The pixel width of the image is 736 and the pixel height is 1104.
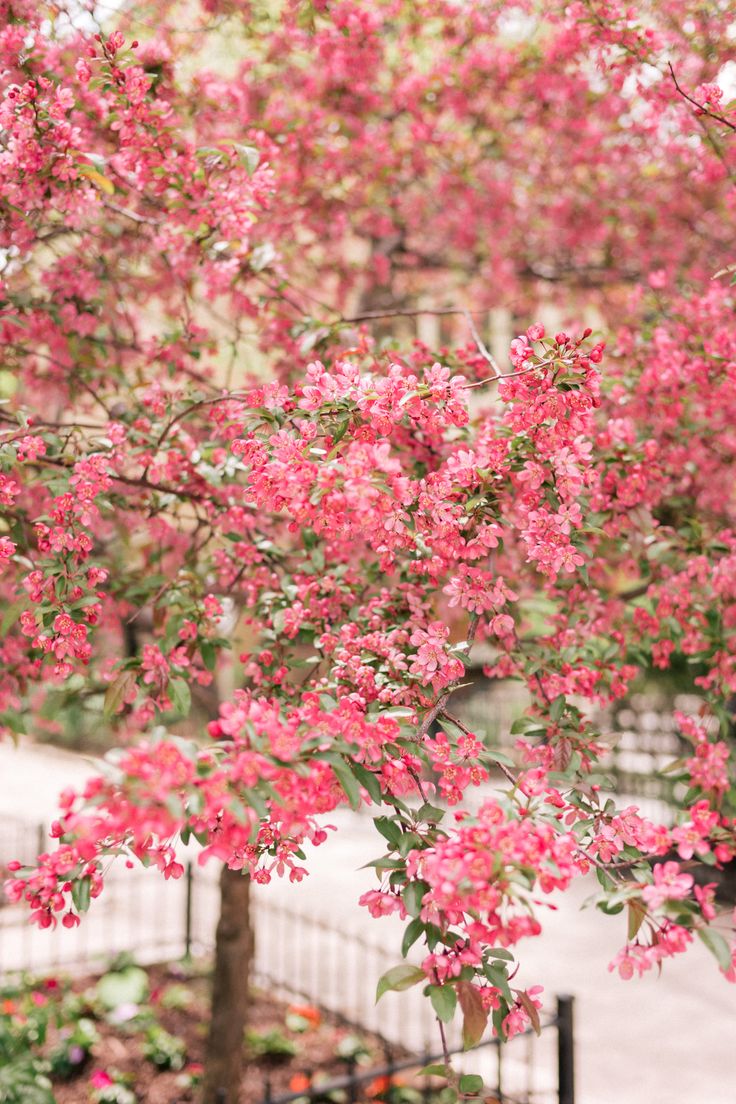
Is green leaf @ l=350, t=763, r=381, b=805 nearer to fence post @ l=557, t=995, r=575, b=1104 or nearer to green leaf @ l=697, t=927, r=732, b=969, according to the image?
green leaf @ l=697, t=927, r=732, b=969

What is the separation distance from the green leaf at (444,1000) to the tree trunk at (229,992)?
2812mm

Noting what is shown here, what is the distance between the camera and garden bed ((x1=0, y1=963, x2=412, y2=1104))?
4785 millimetres

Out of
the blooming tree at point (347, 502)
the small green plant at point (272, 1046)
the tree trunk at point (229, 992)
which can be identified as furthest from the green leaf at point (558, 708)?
the small green plant at point (272, 1046)

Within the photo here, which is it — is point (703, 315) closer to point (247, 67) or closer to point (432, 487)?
point (432, 487)

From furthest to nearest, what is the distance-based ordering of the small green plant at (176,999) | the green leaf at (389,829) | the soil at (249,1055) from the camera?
the small green plant at (176,999), the soil at (249,1055), the green leaf at (389,829)

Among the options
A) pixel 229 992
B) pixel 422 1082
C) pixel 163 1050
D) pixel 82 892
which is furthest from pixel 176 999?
pixel 82 892

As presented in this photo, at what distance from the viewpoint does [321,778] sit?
1801 mm

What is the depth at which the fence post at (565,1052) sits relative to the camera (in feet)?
11.2

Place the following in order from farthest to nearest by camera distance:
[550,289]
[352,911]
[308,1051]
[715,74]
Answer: [352,911]
[550,289]
[308,1051]
[715,74]

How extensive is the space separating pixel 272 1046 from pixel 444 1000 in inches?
164

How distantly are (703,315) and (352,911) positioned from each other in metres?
7.24

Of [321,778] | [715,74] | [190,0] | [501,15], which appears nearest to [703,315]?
[715,74]

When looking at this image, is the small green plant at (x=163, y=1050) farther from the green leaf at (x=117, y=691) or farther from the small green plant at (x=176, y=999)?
the green leaf at (x=117, y=691)

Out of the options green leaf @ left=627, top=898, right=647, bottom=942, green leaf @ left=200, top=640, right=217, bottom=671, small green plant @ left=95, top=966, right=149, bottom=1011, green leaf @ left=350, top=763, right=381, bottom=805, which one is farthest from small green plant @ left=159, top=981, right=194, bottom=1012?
green leaf @ left=627, top=898, right=647, bottom=942
